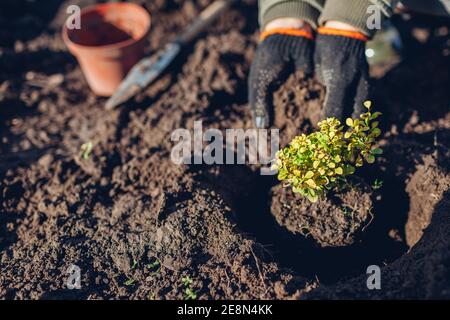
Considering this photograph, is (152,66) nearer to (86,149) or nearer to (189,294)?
(86,149)

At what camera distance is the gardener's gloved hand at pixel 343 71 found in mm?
2984

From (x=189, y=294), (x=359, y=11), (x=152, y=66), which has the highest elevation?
(x=359, y=11)

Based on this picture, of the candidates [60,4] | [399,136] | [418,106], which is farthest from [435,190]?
[60,4]

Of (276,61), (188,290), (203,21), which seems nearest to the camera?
(188,290)

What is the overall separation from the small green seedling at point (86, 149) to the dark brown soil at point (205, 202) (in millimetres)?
37

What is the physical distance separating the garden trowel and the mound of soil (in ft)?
5.84

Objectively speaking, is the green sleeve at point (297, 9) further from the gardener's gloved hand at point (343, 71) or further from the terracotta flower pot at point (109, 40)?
the terracotta flower pot at point (109, 40)

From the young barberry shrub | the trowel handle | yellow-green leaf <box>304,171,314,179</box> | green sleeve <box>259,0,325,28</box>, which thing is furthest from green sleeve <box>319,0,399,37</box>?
the trowel handle

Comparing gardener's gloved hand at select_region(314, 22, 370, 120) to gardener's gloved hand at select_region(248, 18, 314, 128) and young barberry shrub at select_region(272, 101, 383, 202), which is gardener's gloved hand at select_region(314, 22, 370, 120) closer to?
gardener's gloved hand at select_region(248, 18, 314, 128)

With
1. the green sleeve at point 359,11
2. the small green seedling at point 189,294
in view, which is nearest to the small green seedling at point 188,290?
the small green seedling at point 189,294

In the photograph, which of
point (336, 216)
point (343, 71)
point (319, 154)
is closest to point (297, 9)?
point (343, 71)

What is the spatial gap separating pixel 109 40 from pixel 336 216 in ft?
9.12

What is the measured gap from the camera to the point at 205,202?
2877 millimetres
